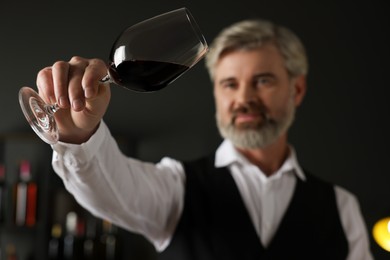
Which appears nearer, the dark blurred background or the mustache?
the mustache

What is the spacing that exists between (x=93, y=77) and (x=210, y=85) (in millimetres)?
2844

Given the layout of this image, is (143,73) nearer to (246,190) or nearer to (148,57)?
(148,57)

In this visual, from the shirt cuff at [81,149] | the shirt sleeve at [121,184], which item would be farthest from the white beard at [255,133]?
the shirt cuff at [81,149]

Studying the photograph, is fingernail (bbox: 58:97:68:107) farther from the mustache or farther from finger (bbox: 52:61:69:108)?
the mustache

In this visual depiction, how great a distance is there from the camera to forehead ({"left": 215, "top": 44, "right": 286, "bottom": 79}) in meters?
2.02

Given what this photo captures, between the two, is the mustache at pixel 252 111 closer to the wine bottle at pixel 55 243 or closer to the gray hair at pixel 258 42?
the gray hair at pixel 258 42

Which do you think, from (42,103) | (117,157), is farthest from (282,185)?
(42,103)

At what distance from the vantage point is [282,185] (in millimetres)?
2000

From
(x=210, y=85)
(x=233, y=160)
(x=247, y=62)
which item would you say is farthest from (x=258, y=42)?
(x=210, y=85)

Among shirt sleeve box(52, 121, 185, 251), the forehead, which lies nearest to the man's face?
the forehead

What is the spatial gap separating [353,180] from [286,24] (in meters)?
1.08

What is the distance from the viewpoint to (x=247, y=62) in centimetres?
202

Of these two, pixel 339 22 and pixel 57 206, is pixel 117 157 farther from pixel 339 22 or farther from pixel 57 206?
pixel 339 22

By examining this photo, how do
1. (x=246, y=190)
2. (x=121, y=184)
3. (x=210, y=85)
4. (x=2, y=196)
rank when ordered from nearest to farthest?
(x=121, y=184)
(x=246, y=190)
(x=2, y=196)
(x=210, y=85)
